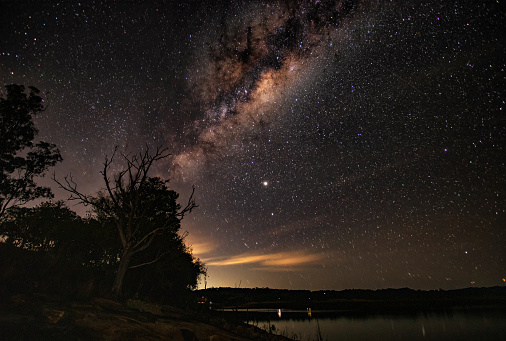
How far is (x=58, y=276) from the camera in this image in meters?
16.1

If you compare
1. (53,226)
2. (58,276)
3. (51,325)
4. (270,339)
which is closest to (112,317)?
(51,325)

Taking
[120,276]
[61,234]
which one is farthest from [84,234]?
[120,276]

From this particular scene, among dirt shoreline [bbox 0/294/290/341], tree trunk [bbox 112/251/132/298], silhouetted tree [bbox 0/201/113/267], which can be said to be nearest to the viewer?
dirt shoreline [bbox 0/294/290/341]

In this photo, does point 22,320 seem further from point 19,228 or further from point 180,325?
point 19,228

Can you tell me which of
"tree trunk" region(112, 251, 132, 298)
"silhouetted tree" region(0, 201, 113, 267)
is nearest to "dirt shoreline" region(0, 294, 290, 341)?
"tree trunk" region(112, 251, 132, 298)

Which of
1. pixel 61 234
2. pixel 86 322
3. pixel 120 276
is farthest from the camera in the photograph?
pixel 61 234

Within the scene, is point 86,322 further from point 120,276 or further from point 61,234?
point 61,234

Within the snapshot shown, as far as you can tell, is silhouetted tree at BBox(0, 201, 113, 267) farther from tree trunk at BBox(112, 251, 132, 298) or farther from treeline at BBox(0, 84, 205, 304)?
tree trunk at BBox(112, 251, 132, 298)

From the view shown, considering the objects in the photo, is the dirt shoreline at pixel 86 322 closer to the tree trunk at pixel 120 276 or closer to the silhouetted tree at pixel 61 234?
the tree trunk at pixel 120 276

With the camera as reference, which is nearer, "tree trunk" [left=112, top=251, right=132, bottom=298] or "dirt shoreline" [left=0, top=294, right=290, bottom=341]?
"dirt shoreline" [left=0, top=294, right=290, bottom=341]

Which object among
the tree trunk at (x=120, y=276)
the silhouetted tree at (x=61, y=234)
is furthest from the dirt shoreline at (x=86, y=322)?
the silhouetted tree at (x=61, y=234)

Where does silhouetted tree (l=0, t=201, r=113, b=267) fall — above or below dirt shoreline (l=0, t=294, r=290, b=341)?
above

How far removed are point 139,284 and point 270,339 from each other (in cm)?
1187

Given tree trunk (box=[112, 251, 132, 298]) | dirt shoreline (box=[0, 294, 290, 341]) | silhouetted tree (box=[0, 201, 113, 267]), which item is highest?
silhouetted tree (box=[0, 201, 113, 267])
